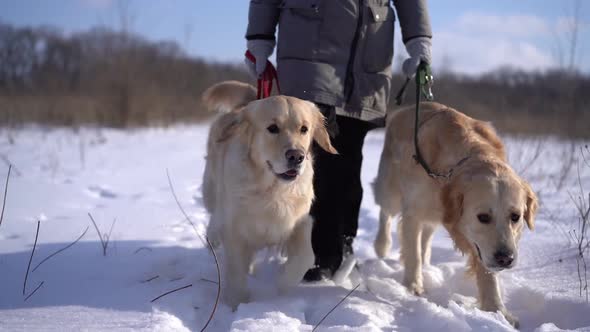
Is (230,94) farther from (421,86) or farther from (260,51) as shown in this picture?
(421,86)

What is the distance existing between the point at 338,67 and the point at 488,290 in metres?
1.42

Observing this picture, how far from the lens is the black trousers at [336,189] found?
281 cm

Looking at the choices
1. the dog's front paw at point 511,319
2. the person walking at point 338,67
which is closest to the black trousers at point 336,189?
the person walking at point 338,67

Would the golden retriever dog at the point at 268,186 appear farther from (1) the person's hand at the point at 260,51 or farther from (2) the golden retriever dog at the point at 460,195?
(2) the golden retriever dog at the point at 460,195

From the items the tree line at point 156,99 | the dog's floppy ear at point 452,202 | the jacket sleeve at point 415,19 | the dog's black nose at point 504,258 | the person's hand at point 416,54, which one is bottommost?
the tree line at point 156,99

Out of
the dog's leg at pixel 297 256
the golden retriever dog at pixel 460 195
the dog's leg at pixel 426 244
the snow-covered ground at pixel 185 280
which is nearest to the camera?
the snow-covered ground at pixel 185 280

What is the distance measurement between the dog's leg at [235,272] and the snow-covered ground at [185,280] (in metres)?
0.09

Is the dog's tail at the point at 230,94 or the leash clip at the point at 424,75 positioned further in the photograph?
the dog's tail at the point at 230,94

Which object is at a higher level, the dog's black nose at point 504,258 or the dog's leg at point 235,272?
the dog's black nose at point 504,258

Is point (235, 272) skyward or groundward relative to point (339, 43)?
groundward

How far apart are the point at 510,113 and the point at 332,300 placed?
12213mm

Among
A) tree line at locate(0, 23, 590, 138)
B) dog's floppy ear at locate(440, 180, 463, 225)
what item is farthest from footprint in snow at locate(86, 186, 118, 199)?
tree line at locate(0, 23, 590, 138)

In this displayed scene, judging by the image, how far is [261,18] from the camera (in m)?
2.71

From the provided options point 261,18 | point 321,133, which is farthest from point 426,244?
point 261,18
